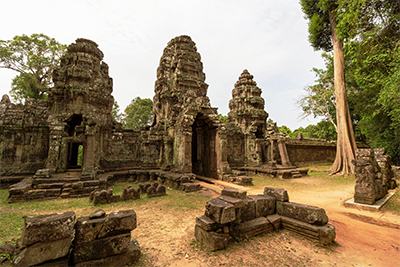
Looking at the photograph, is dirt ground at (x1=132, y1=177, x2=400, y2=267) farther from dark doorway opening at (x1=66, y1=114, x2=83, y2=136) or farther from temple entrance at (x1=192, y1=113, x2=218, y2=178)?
dark doorway opening at (x1=66, y1=114, x2=83, y2=136)

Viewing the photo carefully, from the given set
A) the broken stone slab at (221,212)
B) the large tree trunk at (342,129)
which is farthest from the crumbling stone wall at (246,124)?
the broken stone slab at (221,212)

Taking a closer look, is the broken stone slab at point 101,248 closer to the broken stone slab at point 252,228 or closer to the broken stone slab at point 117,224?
the broken stone slab at point 117,224

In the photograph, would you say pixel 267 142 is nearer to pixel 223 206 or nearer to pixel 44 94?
pixel 223 206

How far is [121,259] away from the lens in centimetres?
272

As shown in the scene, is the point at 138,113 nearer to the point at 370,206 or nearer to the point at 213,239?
the point at 213,239

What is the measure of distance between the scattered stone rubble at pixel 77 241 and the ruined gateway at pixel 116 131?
6.50 meters

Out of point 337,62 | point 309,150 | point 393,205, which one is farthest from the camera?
point 309,150

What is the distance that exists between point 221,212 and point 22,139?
39.4ft

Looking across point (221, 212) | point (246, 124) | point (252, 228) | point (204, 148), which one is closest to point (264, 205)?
point (252, 228)

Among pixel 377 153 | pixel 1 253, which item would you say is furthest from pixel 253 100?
pixel 1 253

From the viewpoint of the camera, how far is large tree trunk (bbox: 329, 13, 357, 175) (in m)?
12.4

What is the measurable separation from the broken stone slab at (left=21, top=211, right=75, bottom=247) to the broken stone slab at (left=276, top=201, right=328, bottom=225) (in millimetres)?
4365

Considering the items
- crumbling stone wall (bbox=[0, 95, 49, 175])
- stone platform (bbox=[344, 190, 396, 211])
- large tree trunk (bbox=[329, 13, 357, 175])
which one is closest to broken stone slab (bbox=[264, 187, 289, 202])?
stone platform (bbox=[344, 190, 396, 211])

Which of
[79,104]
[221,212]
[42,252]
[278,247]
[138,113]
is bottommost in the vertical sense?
[278,247]
